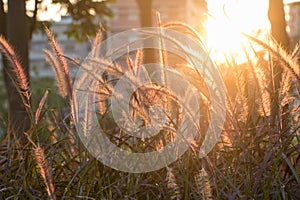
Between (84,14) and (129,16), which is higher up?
(129,16)

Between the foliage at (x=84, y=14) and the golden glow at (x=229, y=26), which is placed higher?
the foliage at (x=84, y=14)

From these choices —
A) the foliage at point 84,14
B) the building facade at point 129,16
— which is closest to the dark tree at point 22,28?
the foliage at point 84,14

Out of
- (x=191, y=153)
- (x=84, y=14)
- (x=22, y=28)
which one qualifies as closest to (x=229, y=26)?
(x=191, y=153)

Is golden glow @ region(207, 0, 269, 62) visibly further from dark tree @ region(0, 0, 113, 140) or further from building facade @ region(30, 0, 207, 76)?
building facade @ region(30, 0, 207, 76)

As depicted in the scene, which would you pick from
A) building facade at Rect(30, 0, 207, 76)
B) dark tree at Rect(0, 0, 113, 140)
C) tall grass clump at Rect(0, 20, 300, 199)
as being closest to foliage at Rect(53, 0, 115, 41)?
dark tree at Rect(0, 0, 113, 140)

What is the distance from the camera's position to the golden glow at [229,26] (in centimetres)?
218

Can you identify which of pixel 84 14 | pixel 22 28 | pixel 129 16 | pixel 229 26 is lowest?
pixel 229 26

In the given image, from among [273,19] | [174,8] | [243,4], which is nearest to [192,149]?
[243,4]

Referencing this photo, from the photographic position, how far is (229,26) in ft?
7.01

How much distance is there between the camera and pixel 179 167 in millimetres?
2076

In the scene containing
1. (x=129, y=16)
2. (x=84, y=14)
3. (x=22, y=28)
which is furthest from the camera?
(x=129, y=16)

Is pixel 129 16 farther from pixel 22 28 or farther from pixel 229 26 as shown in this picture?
pixel 229 26

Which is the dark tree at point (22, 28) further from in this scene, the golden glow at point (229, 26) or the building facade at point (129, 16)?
the building facade at point (129, 16)

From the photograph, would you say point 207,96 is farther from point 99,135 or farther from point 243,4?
point 243,4
